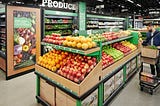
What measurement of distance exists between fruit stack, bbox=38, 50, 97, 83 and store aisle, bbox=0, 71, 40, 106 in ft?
3.28

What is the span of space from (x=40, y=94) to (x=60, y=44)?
4.21ft

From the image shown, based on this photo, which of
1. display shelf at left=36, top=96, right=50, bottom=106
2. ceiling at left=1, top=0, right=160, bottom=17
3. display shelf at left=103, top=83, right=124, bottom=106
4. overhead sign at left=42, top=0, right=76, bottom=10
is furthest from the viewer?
ceiling at left=1, top=0, right=160, bottom=17

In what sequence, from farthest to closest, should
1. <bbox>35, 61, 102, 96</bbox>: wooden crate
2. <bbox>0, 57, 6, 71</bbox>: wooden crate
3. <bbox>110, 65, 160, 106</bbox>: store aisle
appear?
<bbox>0, 57, 6, 71</bbox>: wooden crate, <bbox>110, 65, 160, 106</bbox>: store aisle, <bbox>35, 61, 102, 96</bbox>: wooden crate

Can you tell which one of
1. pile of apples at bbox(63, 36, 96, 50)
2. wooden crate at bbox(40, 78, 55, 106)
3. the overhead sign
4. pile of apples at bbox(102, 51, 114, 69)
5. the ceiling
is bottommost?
wooden crate at bbox(40, 78, 55, 106)

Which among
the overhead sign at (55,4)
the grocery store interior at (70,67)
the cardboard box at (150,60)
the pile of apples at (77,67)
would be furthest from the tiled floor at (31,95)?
the overhead sign at (55,4)

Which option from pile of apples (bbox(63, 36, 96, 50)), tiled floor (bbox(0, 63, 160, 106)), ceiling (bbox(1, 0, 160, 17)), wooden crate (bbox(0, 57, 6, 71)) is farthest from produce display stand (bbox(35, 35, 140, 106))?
ceiling (bbox(1, 0, 160, 17))

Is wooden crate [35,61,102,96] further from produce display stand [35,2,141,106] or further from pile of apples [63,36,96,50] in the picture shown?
pile of apples [63,36,96,50]

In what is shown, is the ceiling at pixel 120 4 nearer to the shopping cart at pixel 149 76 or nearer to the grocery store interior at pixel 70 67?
the grocery store interior at pixel 70 67

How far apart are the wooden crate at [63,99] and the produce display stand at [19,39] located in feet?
10.1

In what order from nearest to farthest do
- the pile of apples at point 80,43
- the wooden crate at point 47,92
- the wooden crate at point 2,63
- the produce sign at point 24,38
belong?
the pile of apples at point 80,43, the wooden crate at point 47,92, the produce sign at point 24,38, the wooden crate at point 2,63

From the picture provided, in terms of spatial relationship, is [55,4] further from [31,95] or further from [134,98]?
[134,98]

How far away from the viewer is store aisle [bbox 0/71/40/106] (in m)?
3.90

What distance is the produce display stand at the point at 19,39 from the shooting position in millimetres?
5473

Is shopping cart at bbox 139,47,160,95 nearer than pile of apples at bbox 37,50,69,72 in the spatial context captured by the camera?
No
